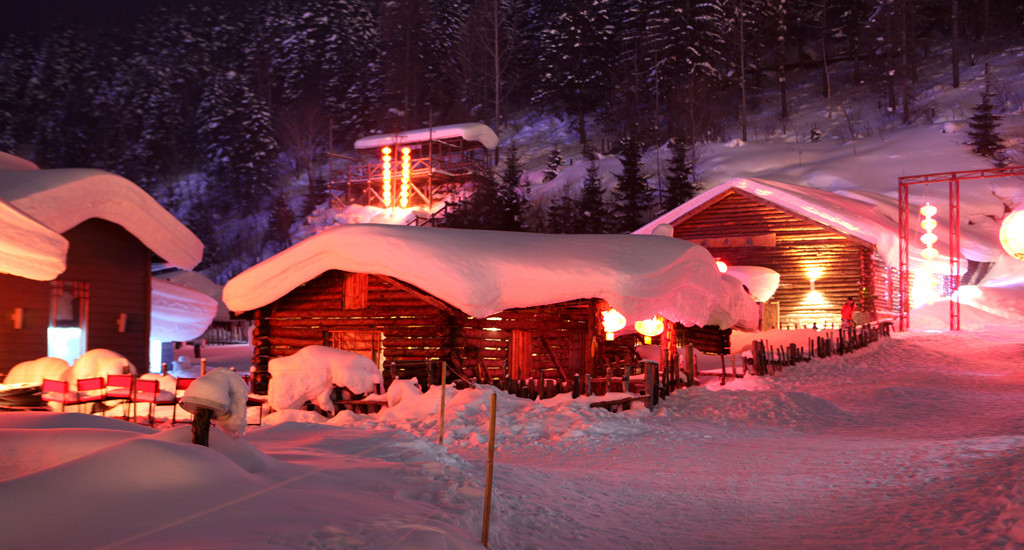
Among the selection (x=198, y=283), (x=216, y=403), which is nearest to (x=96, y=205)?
(x=216, y=403)

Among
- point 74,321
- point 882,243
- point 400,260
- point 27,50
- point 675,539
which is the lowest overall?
point 675,539

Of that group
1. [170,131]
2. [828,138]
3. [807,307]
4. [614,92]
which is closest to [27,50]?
[170,131]

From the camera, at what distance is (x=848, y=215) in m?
30.5

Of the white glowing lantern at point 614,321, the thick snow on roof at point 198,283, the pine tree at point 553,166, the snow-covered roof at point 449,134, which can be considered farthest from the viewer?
the pine tree at point 553,166

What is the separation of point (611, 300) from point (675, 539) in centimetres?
1058

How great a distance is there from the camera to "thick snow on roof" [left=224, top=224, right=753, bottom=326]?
53.7ft

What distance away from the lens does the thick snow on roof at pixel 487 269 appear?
16375 millimetres

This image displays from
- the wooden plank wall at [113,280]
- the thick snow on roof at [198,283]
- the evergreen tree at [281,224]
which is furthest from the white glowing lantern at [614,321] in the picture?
the evergreen tree at [281,224]

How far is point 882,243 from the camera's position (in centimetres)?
3028

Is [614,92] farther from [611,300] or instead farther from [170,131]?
[611,300]

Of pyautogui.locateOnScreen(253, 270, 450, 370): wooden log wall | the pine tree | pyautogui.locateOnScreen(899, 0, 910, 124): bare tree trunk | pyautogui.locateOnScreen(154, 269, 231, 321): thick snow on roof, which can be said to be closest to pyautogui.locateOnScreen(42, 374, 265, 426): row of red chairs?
pyautogui.locateOnScreen(253, 270, 450, 370): wooden log wall

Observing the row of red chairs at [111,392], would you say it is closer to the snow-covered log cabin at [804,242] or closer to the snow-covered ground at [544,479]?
the snow-covered ground at [544,479]

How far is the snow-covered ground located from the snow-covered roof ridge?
7076 mm

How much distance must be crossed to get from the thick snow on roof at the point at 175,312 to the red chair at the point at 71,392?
37.4 feet
